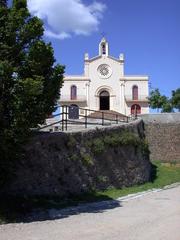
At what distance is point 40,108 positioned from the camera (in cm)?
1688

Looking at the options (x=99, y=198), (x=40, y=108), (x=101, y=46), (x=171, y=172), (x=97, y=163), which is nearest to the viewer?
(x=40, y=108)

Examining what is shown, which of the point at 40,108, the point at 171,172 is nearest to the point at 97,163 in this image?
the point at 40,108

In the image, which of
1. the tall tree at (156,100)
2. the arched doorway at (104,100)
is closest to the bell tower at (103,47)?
the arched doorway at (104,100)

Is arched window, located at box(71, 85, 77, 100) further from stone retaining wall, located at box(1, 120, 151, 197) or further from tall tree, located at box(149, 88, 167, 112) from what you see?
stone retaining wall, located at box(1, 120, 151, 197)

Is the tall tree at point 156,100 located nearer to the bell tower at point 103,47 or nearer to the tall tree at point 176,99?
the tall tree at point 176,99

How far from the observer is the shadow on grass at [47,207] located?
55.3ft

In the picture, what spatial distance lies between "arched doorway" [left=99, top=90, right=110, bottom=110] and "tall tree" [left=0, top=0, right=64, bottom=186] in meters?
49.0

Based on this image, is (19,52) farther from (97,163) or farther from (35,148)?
(97,163)

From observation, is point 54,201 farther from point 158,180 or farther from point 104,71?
point 104,71

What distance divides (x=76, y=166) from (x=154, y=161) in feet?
58.6

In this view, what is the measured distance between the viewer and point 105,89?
2625 inches

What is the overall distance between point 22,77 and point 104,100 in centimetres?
5041

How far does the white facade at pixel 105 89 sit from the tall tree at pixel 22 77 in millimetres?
48050

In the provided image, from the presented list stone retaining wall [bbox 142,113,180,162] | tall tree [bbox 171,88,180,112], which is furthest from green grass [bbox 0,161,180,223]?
tall tree [bbox 171,88,180,112]
